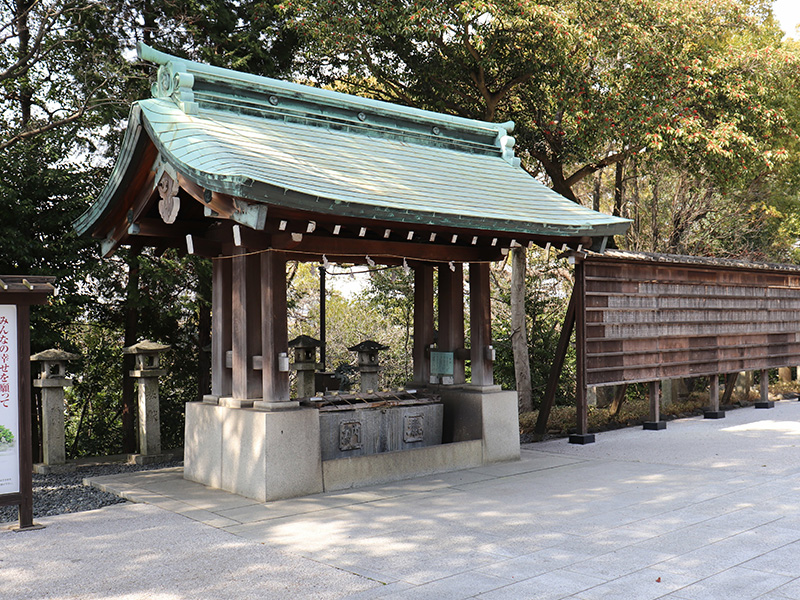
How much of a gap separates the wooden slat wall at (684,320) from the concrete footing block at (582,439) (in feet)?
2.61

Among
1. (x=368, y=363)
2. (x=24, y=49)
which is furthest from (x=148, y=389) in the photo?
(x=24, y=49)

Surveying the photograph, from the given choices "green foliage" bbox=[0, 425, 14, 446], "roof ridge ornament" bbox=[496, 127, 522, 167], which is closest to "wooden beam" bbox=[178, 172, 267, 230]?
"green foliage" bbox=[0, 425, 14, 446]

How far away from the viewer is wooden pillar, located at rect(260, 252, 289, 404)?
754cm

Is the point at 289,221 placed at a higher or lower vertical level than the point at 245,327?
higher

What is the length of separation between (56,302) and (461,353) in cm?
615

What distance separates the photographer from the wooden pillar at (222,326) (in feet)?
27.9

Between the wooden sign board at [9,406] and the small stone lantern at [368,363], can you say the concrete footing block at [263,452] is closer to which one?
the wooden sign board at [9,406]

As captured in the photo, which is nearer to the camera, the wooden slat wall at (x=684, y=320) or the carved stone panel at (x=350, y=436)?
the carved stone panel at (x=350, y=436)

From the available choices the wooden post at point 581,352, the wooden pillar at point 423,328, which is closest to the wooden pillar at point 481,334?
the wooden pillar at point 423,328

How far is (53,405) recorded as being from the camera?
9.67 m

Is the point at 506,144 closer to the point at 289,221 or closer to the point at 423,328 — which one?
the point at 423,328

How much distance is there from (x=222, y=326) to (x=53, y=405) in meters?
3.00

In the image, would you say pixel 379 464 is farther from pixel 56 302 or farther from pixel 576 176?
pixel 576 176

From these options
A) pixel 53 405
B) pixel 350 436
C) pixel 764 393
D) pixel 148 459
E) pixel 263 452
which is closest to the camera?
pixel 263 452
